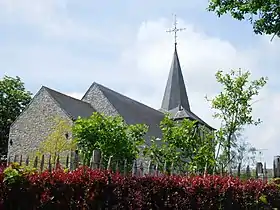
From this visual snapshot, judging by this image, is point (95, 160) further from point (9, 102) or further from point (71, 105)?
point (9, 102)

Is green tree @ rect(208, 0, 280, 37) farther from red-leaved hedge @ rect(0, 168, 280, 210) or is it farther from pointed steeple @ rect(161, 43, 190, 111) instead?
pointed steeple @ rect(161, 43, 190, 111)

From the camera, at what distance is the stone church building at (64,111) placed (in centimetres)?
3084

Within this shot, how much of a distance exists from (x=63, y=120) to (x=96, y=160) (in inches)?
867

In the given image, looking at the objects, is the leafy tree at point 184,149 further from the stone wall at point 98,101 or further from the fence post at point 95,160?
the stone wall at point 98,101

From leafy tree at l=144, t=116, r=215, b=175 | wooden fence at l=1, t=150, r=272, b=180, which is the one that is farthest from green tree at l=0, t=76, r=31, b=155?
wooden fence at l=1, t=150, r=272, b=180

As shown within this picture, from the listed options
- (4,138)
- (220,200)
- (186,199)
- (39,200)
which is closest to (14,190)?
(39,200)

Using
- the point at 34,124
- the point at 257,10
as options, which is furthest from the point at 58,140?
the point at 257,10

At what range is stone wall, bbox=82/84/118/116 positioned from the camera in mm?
33812

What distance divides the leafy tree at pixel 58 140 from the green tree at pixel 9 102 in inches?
386

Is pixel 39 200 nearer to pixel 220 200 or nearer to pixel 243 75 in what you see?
pixel 220 200

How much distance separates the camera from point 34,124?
104 ft

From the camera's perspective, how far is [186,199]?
8.20 metres

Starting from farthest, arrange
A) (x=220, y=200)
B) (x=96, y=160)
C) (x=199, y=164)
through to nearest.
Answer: (x=199, y=164) < (x=220, y=200) < (x=96, y=160)

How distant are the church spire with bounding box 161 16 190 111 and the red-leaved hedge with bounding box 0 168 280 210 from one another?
118 ft
